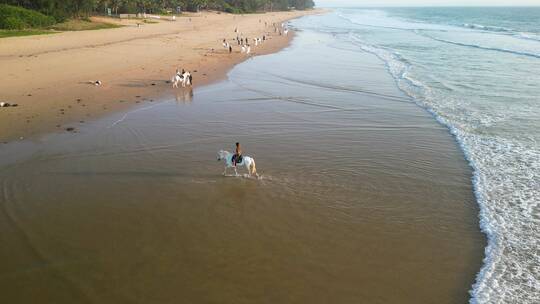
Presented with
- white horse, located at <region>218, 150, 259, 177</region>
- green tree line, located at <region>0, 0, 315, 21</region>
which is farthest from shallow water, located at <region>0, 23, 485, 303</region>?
green tree line, located at <region>0, 0, 315, 21</region>

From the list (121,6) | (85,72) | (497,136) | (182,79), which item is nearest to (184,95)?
(182,79)

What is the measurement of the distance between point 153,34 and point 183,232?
149 ft

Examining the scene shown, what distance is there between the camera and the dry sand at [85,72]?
17.2 metres

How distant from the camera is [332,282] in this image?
7945 mm

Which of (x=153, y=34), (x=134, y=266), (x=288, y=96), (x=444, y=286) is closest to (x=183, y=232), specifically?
(x=134, y=266)

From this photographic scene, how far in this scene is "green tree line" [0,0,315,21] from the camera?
165 ft

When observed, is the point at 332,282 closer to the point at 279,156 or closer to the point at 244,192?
the point at 244,192

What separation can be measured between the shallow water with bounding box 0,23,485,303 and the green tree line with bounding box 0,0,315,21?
40602mm

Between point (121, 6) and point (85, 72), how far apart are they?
53468mm

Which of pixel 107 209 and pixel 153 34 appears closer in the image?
Answer: pixel 107 209

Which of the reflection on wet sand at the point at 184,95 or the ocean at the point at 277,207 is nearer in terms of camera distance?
the ocean at the point at 277,207

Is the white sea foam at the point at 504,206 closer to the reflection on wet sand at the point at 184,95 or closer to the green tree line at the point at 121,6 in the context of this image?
the reflection on wet sand at the point at 184,95

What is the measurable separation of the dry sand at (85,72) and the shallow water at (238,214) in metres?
2.03

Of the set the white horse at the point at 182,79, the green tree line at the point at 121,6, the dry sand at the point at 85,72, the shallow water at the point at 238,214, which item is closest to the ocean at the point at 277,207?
the shallow water at the point at 238,214
